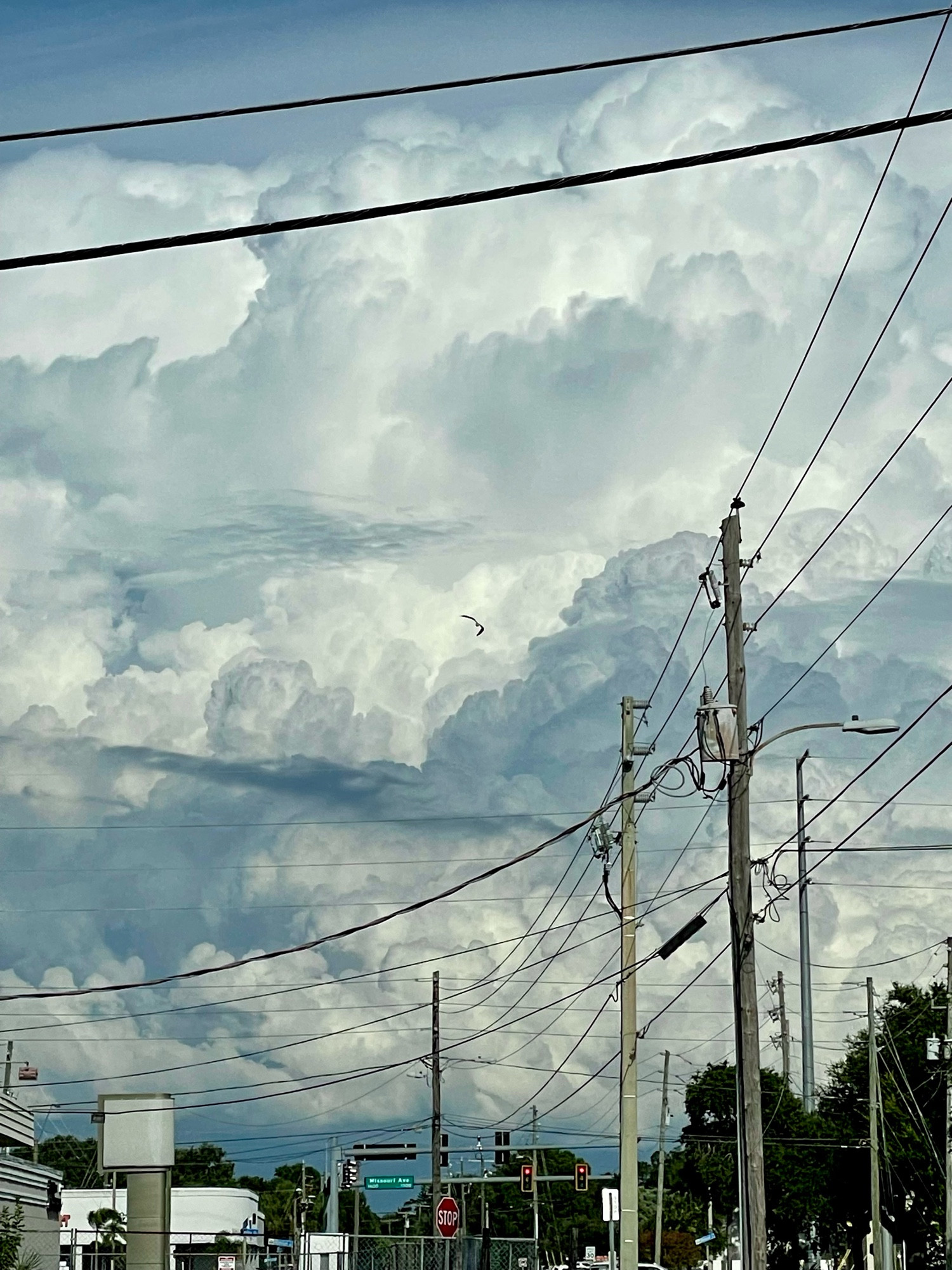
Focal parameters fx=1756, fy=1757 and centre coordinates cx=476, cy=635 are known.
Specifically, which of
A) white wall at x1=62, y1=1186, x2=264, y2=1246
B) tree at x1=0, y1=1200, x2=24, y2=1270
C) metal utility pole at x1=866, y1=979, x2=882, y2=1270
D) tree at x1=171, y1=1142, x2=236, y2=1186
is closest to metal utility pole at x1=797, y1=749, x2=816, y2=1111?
metal utility pole at x1=866, y1=979, x2=882, y2=1270

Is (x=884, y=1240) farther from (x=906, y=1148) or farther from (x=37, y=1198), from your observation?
(x=37, y=1198)

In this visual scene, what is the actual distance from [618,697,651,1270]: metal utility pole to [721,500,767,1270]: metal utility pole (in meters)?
6.70

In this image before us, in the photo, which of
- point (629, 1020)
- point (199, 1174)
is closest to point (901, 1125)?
point (629, 1020)

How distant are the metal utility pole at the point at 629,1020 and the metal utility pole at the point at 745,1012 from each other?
6697 mm

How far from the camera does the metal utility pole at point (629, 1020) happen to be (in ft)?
99.5

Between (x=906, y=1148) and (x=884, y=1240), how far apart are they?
11113mm

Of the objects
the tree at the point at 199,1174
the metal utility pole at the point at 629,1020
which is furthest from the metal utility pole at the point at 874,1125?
the tree at the point at 199,1174

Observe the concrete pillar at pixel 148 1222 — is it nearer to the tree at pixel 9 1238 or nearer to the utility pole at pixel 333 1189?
the tree at pixel 9 1238

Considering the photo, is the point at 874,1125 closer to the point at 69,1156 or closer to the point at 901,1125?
the point at 901,1125

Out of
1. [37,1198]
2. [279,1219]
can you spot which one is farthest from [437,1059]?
[279,1219]

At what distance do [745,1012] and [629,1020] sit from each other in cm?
902

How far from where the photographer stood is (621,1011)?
32.4 m

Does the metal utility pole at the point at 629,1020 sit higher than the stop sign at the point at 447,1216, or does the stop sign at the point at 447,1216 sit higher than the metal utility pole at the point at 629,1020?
the metal utility pole at the point at 629,1020

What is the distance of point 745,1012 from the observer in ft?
76.5
